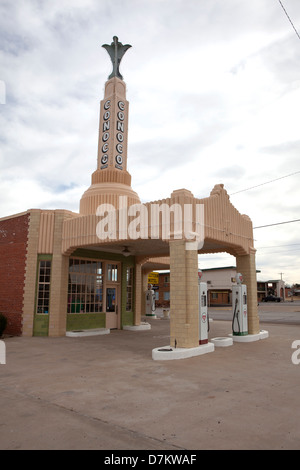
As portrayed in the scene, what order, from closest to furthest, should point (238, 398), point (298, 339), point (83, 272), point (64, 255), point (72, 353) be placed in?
point (238, 398)
point (72, 353)
point (298, 339)
point (64, 255)
point (83, 272)

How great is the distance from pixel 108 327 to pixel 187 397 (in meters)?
11.4

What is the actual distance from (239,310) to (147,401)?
8273mm

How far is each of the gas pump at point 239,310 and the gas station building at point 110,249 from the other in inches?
23.4

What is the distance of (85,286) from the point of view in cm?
1577

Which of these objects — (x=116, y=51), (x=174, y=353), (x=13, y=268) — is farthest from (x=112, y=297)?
(x=116, y=51)

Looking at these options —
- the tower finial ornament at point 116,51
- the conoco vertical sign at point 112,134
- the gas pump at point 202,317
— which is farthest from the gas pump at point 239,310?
the tower finial ornament at point 116,51

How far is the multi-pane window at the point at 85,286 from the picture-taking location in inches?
600

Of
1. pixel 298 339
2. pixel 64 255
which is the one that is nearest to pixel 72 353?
pixel 64 255

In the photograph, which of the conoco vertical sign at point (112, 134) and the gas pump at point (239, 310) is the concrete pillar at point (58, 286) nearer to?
the conoco vertical sign at point (112, 134)

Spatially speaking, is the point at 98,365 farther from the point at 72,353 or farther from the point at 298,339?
the point at 298,339

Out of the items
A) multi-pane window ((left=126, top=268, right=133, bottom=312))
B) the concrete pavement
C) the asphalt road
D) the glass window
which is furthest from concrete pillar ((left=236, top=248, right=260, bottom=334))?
the asphalt road

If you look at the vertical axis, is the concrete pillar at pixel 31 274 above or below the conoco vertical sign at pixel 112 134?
A: below

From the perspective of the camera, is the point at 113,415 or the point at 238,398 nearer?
the point at 113,415
